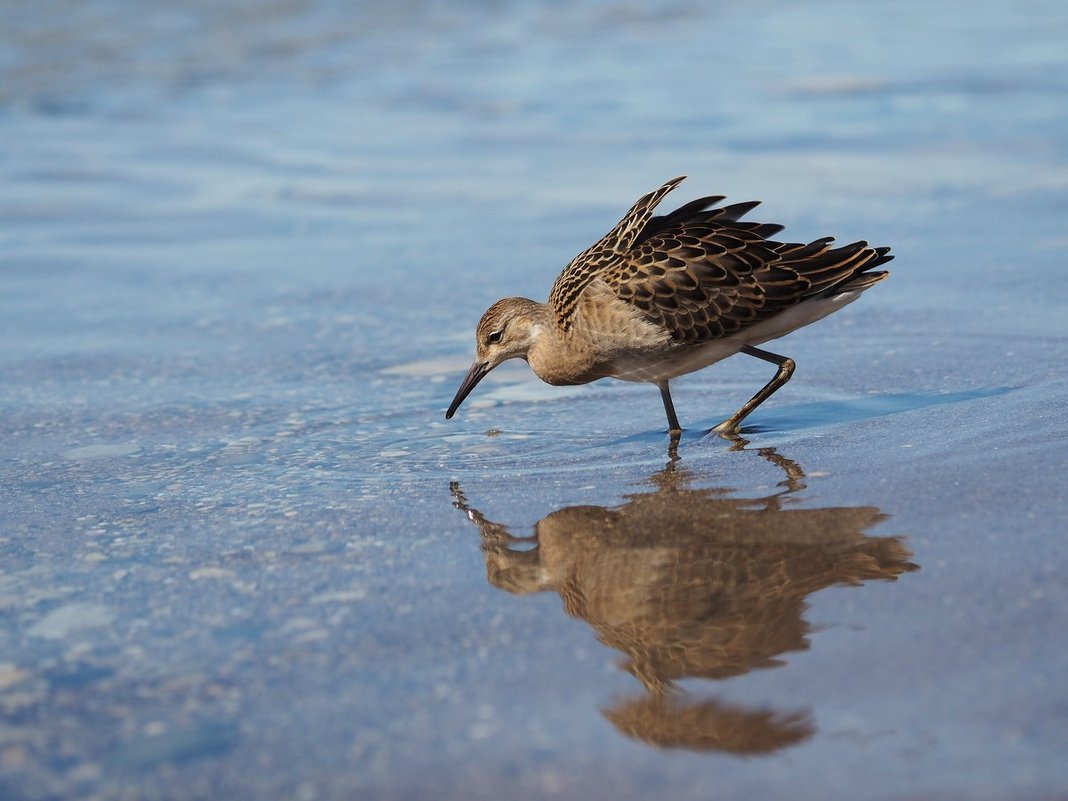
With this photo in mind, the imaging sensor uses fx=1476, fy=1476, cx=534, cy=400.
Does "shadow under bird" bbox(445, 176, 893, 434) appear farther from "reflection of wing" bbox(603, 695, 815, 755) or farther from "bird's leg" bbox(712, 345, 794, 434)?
"reflection of wing" bbox(603, 695, 815, 755)

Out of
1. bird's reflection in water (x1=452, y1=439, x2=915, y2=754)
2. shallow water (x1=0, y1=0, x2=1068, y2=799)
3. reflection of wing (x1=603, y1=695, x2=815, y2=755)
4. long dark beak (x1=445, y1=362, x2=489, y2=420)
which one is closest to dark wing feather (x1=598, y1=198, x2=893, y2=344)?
shallow water (x1=0, y1=0, x2=1068, y2=799)

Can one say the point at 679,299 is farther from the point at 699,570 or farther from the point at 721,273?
the point at 699,570

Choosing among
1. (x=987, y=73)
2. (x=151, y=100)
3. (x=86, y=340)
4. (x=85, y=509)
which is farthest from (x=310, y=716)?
(x=987, y=73)

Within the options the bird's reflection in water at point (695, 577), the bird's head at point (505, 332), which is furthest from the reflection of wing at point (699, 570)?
the bird's head at point (505, 332)

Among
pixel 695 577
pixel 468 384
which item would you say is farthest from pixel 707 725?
pixel 468 384

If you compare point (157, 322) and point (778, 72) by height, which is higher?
point (778, 72)

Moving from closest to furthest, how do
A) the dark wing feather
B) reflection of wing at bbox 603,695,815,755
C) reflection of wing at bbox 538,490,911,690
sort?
reflection of wing at bbox 603,695,815,755
reflection of wing at bbox 538,490,911,690
the dark wing feather

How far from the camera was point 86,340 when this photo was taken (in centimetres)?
862

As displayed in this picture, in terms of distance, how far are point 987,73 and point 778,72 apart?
224 centimetres

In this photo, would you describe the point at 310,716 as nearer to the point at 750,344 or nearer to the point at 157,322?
the point at 750,344

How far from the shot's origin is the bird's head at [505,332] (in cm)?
722

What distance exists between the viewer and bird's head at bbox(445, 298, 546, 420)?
722 centimetres

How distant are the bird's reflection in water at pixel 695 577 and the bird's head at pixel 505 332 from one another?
4.37 ft

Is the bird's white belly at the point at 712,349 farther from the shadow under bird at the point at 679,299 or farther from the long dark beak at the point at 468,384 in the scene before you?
the long dark beak at the point at 468,384
